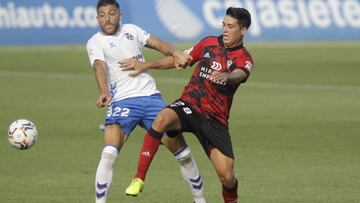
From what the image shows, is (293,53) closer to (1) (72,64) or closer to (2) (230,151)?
(1) (72,64)

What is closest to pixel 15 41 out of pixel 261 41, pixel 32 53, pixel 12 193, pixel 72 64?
pixel 32 53

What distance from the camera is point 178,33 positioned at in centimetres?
3575

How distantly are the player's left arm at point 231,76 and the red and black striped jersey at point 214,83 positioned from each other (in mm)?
133

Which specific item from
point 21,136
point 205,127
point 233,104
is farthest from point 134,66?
point 233,104

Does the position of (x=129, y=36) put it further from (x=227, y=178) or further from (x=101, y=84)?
(x=227, y=178)

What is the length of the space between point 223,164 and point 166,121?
0.80m

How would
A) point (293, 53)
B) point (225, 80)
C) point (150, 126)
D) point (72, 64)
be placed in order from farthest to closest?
1. point (293, 53)
2. point (72, 64)
3. point (150, 126)
4. point (225, 80)

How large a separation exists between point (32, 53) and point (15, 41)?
28.6 inches

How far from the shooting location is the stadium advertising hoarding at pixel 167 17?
34.8 meters

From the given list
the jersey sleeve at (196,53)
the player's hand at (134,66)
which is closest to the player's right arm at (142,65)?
the player's hand at (134,66)

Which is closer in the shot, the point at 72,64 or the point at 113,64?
the point at 113,64

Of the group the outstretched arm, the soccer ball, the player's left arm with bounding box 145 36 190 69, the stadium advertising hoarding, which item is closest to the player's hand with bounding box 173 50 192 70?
the player's left arm with bounding box 145 36 190 69

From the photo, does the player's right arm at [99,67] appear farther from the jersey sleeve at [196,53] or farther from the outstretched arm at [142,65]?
the jersey sleeve at [196,53]

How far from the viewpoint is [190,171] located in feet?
37.9
